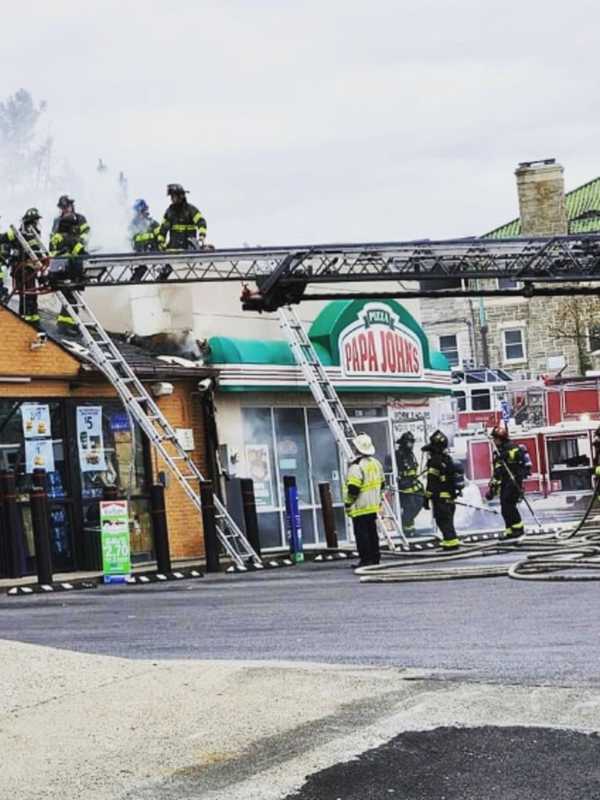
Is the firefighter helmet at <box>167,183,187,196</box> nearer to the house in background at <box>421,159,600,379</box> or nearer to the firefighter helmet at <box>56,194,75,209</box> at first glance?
the firefighter helmet at <box>56,194,75,209</box>

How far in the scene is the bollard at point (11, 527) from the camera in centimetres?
1938

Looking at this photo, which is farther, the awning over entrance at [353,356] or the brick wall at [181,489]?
the awning over entrance at [353,356]

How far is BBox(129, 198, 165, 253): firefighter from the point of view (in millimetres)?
25312

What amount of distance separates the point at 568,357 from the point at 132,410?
36.5 meters

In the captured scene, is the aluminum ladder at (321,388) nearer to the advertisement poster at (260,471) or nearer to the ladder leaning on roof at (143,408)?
the advertisement poster at (260,471)

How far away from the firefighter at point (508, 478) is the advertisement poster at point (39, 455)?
6289mm

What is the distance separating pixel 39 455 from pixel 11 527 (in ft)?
6.46

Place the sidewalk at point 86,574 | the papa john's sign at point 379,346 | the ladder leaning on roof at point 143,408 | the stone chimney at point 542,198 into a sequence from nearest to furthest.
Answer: the sidewalk at point 86,574 < the ladder leaning on roof at point 143,408 < the papa john's sign at point 379,346 < the stone chimney at point 542,198

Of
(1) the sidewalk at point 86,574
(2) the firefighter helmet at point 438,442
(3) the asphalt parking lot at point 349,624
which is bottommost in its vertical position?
(3) the asphalt parking lot at point 349,624

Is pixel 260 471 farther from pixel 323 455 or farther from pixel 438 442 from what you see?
pixel 438 442

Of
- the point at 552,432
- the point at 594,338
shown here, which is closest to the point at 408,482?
the point at 552,432

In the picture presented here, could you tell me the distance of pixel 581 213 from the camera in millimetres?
60688

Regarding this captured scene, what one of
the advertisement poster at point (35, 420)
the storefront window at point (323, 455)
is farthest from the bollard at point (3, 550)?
the storefront window at point (323, 455)

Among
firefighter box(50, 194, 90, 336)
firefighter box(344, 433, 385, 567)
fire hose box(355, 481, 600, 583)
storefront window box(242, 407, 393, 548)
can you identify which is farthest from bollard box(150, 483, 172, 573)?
storefront window box(242, 407, 393, 548)
